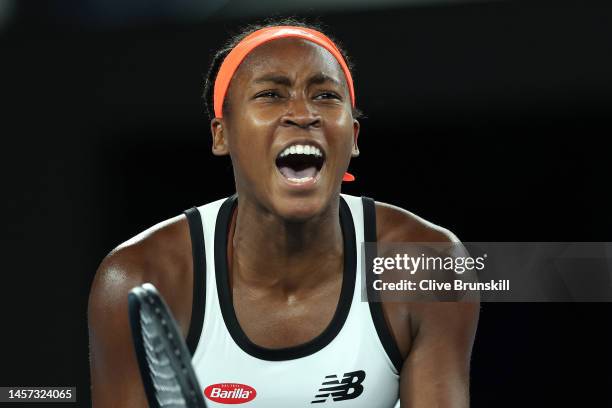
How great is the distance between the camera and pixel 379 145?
210cm

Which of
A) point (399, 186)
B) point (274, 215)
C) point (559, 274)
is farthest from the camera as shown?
point (399, 186)

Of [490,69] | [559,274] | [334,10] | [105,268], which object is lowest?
[105,268]

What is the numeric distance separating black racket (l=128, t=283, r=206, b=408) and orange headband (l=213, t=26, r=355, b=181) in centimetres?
53

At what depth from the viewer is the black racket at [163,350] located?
77 centimetres

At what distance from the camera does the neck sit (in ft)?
4.40

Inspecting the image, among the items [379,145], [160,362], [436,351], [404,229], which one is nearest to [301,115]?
[404,229]

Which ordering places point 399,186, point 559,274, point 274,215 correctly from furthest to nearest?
point 399,186 < point 559,274 < point 274,215

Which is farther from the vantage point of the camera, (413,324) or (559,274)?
(559,274)

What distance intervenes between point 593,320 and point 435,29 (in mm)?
660

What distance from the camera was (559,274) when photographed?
1.96 m

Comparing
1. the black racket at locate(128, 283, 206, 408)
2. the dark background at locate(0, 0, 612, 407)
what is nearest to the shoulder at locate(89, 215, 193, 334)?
the black racket at locate(128, 283, 206, 408)

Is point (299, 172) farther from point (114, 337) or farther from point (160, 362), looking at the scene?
point (160, 362)

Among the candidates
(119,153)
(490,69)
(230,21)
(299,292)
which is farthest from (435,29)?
(299,292)

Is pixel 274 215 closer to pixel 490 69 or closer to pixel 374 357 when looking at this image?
pixel 374 357
